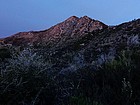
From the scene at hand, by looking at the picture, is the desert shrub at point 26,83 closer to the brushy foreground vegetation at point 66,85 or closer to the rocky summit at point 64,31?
the brushy foreground vegetation at point 66,85

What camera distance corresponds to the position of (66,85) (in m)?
6.73

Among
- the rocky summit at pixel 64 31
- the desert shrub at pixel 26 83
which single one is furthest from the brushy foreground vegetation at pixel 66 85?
the rocky summit at pixel 64 31

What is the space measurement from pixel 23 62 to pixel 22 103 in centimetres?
121

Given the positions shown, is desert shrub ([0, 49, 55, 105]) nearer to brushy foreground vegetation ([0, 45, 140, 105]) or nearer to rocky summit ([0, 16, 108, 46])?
Result: brushy foreground vegetation ([0, 45, 140, 105])

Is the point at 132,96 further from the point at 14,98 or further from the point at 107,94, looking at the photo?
the point at 14,98

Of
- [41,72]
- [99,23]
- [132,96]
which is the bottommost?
[132,96]

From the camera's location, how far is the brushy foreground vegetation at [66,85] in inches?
217

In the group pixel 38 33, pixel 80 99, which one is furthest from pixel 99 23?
pixel 80 99

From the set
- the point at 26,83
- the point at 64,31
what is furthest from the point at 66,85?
the point at 64,31

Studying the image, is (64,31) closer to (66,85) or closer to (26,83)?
(66,85)

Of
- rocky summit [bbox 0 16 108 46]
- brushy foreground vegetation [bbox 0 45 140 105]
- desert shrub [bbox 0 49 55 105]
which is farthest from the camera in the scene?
rocky summit [bbox 0 16 108 46]

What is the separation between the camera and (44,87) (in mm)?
6316

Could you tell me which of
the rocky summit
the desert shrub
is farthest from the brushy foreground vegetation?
the rocky summit

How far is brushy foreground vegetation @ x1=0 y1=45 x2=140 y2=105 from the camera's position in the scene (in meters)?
5.51
